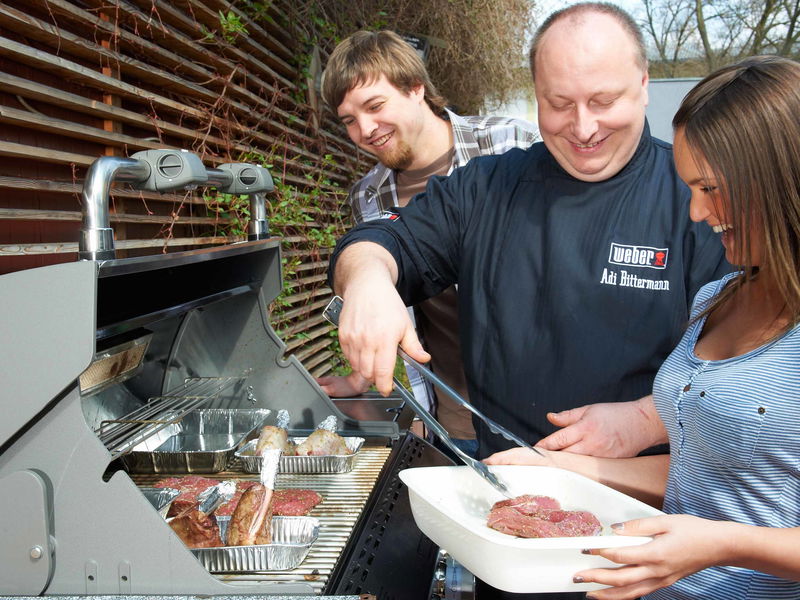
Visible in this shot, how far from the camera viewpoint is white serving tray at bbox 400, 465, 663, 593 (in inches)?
46.2

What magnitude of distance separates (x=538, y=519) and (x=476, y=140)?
7.32 ft

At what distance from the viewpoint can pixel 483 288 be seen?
2.21 metres

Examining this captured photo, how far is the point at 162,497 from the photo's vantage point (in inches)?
64.3

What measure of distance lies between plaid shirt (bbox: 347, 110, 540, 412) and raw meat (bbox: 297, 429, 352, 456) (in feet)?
3.80

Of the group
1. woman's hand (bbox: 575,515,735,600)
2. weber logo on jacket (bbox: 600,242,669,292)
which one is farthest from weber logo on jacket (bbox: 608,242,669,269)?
woman's hand (bbox: 575,515,735,600)

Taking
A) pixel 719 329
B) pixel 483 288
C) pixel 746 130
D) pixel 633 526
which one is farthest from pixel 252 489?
pixel 746 130

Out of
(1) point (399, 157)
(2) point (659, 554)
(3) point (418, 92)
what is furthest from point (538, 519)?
(3) point (418, 92)

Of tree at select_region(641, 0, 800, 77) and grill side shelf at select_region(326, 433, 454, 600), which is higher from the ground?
tree at select_region(641, 0, 800, 77)

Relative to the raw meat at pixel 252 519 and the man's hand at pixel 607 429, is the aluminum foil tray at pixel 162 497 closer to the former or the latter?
the raw meat at pixel 252 519

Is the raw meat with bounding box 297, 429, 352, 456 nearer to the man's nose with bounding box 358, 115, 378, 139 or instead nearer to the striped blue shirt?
the striped blue shirt

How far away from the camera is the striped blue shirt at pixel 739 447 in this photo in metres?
1.38

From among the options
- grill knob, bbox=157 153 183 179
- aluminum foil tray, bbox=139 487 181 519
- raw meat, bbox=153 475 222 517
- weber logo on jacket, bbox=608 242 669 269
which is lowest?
raw meat, bbox=153 475 222 517

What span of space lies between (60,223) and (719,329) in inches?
94.5

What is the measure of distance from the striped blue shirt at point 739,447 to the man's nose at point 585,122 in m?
0.67
